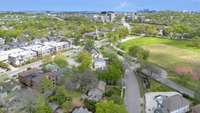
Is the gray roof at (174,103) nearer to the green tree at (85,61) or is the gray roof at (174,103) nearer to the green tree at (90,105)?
the green tree at (90,105)

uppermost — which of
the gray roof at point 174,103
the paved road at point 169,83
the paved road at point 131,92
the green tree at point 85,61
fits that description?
the green tree at point 85,61

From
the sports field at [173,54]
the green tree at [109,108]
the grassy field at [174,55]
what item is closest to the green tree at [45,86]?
the green tree at [109,108]

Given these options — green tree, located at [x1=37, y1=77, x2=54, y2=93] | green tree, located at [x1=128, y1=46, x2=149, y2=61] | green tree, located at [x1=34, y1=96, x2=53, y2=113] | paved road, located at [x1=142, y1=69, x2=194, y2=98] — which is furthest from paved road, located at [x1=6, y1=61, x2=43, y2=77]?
paved road, located at [x1=142, y1=69, x2=194, y2=98]

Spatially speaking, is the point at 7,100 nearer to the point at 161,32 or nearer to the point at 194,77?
the point at 194,77

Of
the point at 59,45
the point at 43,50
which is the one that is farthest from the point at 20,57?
the point at 59,45

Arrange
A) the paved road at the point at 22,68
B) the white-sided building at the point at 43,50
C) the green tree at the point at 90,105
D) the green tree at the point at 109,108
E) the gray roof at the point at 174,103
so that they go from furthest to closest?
the white-sided building at the point at 43,50
the paved road at the point at 22,68
the green tree at the point at 90,105
the gray roof at the point at 174,103
the green tree at the point at 109,108

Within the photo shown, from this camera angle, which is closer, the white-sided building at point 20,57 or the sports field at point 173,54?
the sports field at point 173,54

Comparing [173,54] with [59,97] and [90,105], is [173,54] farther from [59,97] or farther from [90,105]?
[59,97]

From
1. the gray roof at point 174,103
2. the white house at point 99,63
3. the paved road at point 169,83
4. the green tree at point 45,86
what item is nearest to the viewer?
the gray roof at point 174,103
